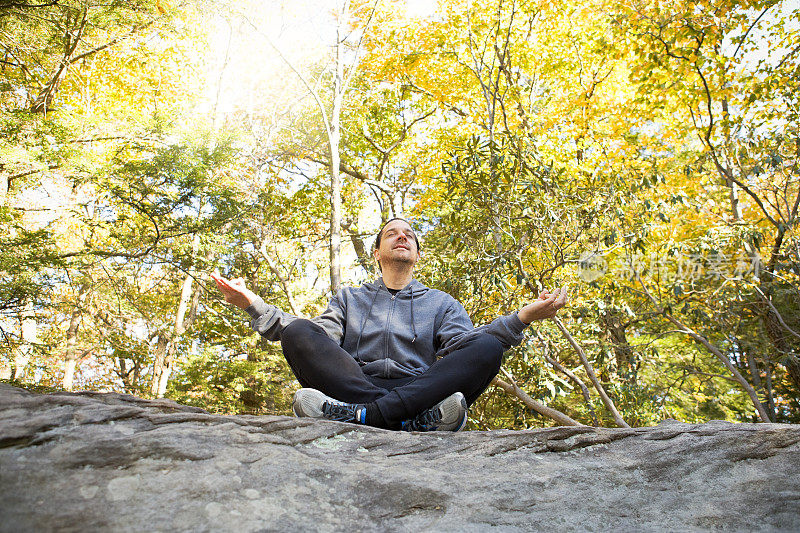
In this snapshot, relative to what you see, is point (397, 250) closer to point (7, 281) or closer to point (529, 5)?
point (7, 281)

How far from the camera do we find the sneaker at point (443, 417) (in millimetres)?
1855

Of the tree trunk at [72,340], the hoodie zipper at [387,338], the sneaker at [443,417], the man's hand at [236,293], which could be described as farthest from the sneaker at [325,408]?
the tree trunk at [72,340]

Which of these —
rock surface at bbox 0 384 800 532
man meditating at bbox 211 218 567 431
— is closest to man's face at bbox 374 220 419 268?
man meditating at bbox 211 218 567 431

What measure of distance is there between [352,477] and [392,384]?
3.34 feet

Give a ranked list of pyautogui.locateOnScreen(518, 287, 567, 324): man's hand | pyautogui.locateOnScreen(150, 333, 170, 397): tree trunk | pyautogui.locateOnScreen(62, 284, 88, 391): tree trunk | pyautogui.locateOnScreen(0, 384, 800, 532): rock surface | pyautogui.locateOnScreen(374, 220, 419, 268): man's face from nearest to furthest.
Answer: pyautogui.locateOnScreen(0, 384, 800, 532): rock surface < pyautogui.locateOnScreen(518, 287, 567, 324): man's hand < pyautogui.locateOnScreen(374, 220, 419, 268): man's face < pyautogui.locateOnScreen(62, 284, 88, 391): tree trunk < pyautogui.locateOnScreen(150, 333, 170, 397): tree trunk

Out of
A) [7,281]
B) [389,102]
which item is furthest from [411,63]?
[7,281]

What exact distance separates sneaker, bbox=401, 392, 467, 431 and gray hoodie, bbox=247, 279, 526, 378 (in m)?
0.34

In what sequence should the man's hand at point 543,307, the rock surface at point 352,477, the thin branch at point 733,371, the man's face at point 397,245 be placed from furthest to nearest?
1. the thin branch at point 733,371
2. the man's face at point 397,245
3. the man's hand at point 543,307
4. the rock surface at point 352,477

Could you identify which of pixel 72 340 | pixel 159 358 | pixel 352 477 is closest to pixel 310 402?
pixel 352 477

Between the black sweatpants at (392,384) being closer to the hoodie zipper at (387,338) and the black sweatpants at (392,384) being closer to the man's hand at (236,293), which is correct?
the hoodie zipper at (387,338)

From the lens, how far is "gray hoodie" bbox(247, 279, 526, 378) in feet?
7.30

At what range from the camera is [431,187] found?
10.2m

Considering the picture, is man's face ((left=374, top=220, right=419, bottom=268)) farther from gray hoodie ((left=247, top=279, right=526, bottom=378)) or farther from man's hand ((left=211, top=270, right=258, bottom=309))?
→ man's hand ((left=211, top=270, right=258, bottom=309))

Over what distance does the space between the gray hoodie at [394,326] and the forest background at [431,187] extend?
2.17m
